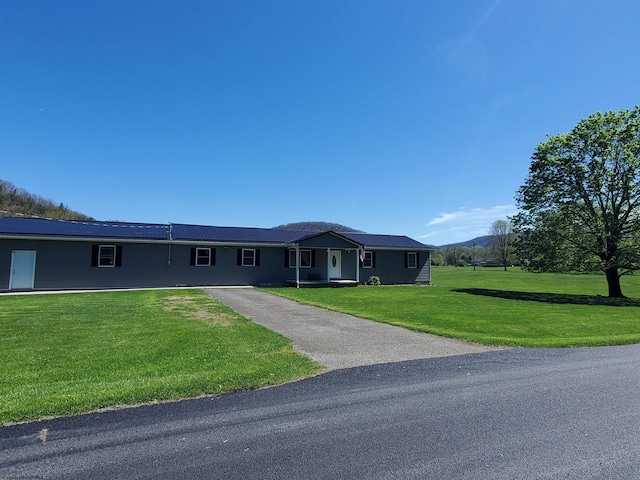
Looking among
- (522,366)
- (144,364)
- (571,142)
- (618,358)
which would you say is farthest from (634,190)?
(144,364)

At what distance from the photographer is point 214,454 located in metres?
3.12

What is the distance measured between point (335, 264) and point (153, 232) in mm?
11777

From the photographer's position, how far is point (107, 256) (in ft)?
67.4

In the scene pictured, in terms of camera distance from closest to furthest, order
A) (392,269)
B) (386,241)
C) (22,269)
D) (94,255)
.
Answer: (22,269), (94,255), (392,269), (386,241)

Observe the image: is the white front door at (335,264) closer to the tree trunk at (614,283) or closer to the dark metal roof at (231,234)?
the dark metal roof at (231,234)

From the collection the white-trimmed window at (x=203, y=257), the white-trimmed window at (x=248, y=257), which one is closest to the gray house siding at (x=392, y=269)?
the white-trimmed window at (x=248, y=257)

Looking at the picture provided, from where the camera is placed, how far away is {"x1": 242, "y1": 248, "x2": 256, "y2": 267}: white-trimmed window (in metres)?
23.4

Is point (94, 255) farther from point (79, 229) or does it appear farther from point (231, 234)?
point (231, 234)

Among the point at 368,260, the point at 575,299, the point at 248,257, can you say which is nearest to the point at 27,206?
the point at 248,257

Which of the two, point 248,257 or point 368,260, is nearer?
point 248,257

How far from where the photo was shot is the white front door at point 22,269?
18.6 metres

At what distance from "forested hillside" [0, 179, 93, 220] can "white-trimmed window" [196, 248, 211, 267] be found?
33.3 m

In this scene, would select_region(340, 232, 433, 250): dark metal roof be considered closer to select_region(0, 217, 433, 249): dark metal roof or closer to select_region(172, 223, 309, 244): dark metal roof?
select_region(0, 217, 433, 249): dark metal roof

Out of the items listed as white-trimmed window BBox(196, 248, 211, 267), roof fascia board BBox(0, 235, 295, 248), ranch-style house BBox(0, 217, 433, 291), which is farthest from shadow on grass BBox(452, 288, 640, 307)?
white-trimmed window BBox(196, 248, 211, 267)
